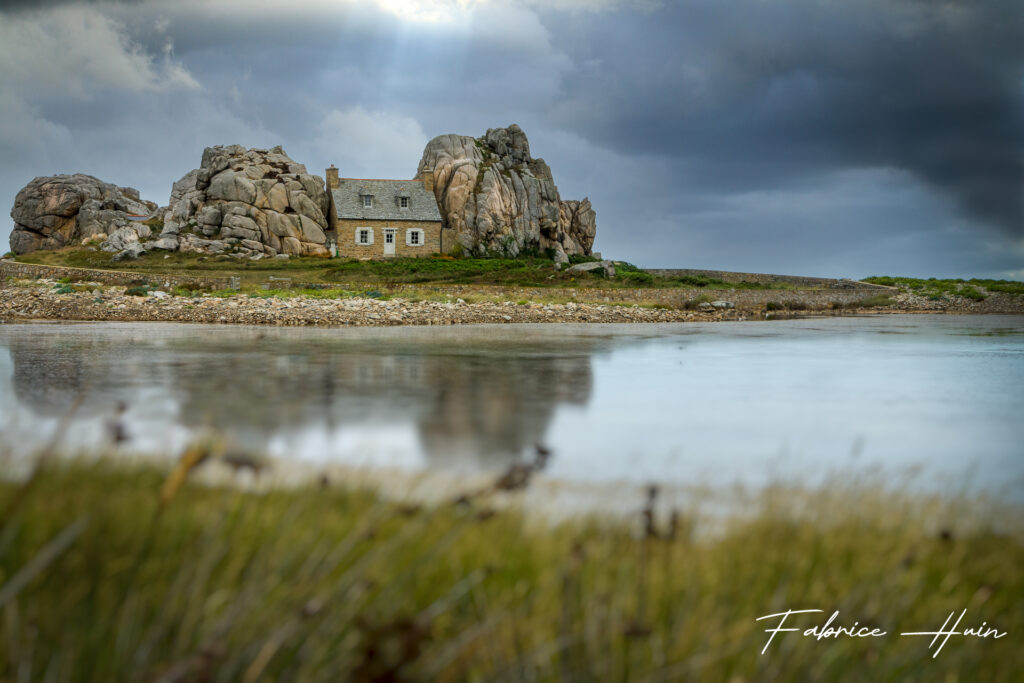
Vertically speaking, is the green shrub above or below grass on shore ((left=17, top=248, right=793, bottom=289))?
below

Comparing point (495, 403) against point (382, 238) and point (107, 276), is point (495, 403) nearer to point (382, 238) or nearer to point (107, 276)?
point (107, 276)

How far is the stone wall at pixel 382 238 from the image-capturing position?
46625mm

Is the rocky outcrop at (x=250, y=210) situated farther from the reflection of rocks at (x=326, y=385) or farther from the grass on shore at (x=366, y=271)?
the reflection of rocks at (x=326, y=385)

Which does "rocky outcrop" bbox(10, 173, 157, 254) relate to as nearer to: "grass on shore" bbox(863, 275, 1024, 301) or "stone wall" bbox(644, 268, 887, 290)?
"stone wall" bbox(644, 268, 887, 290)

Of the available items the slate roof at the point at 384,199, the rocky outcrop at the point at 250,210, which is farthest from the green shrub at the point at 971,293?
the rocky outcrop at the point at 250,210

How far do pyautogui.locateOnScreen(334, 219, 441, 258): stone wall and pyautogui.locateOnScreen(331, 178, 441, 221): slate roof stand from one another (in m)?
0.39

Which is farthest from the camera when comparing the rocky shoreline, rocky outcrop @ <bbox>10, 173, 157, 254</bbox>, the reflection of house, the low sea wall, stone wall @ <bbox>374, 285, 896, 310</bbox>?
rocky outcrop @ <bbox>10, 173, 157, 254</bbox>

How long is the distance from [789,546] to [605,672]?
1.23 meters

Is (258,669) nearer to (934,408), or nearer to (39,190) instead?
(934,408)

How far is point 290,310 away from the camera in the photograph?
21.0m

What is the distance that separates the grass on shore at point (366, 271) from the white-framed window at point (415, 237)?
520 centimetres

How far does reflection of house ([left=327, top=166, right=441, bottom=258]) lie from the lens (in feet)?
153

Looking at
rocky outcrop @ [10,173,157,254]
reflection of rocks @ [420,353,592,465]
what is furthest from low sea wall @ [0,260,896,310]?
reflection of rocks @ [420,353,592,465]

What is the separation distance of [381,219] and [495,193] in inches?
329
